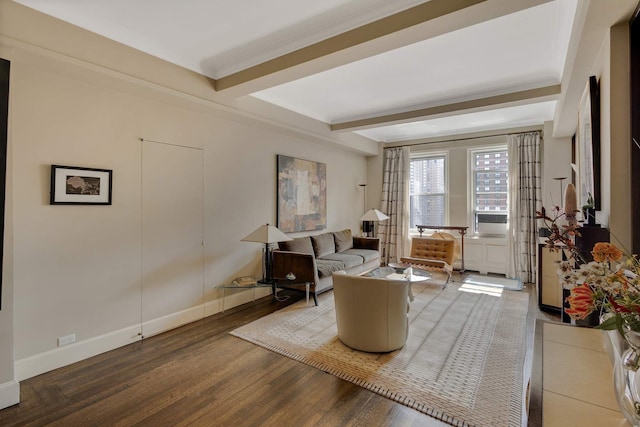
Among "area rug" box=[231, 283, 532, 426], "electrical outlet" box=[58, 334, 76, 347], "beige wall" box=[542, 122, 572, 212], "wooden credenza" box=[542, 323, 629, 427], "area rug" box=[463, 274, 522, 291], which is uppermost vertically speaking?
"beige wall" box=[542, 122, 572, 212]

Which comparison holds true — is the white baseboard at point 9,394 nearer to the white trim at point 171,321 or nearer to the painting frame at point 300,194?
the white trim at point 171,321

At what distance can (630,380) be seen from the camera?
0.87 m

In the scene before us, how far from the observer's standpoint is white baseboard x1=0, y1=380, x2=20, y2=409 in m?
2.18

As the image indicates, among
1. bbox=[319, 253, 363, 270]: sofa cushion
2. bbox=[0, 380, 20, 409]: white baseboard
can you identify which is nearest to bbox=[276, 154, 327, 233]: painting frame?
bbox=[319, 253, 363, 270]: sofa cushion

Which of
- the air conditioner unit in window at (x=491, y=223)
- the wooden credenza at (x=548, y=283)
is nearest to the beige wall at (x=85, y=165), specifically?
the wooden credenza at (x=548, y=283)

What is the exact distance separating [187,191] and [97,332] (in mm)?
1684

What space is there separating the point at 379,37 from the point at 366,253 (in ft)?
13.5

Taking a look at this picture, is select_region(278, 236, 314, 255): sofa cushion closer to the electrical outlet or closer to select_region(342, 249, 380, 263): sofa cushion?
select_region(342, 249, 380, 263): sofa cushion

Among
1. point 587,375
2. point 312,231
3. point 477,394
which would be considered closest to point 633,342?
point 587,375

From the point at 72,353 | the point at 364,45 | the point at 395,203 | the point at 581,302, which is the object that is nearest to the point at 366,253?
the point at 395,203

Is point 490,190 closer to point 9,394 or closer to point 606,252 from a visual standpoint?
point 606,252

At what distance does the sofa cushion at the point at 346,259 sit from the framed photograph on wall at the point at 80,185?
3.28 m

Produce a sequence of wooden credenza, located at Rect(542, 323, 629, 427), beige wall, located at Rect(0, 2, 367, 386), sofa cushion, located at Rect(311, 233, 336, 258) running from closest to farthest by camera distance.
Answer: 1. wooden credenza, located at Rect(542, 323, 629, 427)
2. beige wall, located at Rect(0, 2, 367, 386)
3. sofa cushion, located at Rect(311, 233, 336, 258)

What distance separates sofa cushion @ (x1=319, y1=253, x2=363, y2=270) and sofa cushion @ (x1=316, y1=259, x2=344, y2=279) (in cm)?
12
